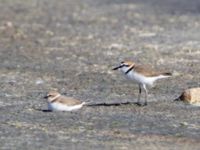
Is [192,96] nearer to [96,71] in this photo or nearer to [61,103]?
[61,103]

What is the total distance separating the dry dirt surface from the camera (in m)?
11.6

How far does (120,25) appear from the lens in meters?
25.6

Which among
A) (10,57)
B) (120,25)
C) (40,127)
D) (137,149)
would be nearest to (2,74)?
(10,57)

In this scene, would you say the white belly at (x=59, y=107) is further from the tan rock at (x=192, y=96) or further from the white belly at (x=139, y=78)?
the tan rock at (x=192, y=96)

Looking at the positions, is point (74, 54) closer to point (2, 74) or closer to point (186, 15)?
point (2, 74)

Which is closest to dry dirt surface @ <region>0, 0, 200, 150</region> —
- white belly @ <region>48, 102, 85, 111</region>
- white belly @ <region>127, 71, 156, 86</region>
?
white belly @ <region>48, 102, 85, 111</region>

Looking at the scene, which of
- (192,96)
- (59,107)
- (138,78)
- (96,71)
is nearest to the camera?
(59,107)

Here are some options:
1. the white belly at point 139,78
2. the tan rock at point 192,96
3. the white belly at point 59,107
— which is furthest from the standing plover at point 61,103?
the tan rock at point 192,96

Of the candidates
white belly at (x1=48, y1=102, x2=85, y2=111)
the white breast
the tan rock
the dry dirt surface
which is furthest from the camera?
the tan rock

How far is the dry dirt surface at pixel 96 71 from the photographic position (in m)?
11.6

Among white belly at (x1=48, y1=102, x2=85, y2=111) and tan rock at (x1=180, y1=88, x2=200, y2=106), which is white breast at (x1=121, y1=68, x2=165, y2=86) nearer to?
tan rock at (x1=180, y1=88, x2=200, y2=106)

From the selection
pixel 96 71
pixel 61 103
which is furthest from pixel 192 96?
pixel 96 71

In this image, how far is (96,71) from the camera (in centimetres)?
1725

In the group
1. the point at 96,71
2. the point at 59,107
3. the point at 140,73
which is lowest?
the point at 59,107
